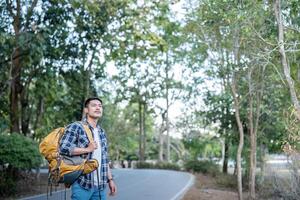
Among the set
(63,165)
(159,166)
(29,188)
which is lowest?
(29,188)

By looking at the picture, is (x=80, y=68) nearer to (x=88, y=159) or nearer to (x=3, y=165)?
(x=3, y=165)

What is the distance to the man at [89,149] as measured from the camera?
4.93m

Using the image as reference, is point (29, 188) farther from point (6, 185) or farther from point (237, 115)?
point (237, 115)

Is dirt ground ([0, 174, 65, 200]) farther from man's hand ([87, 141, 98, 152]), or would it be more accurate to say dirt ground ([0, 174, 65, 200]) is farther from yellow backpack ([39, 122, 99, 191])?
man's hand ([87, 141, 98, 152])

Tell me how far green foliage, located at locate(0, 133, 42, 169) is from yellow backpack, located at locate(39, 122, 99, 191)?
9.95 meters

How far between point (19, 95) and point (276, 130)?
35.7 feet

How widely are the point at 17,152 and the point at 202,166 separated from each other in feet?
59.7

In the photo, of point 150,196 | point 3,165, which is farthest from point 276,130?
point 3,165

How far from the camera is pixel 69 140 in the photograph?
4.95 metres

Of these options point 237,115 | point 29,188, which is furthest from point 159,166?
point 237,115

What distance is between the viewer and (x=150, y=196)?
15.5 m

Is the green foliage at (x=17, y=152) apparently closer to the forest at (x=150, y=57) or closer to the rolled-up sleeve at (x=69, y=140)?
the forest at (x=150, y=57)

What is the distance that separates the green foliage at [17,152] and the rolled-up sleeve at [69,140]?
393 inches

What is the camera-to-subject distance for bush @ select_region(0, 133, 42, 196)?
14352mm
